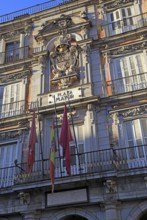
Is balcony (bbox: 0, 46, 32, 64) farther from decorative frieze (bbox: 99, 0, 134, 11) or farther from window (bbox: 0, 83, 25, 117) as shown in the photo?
decorative frieze (bbox: 99, 0, 134, 11)

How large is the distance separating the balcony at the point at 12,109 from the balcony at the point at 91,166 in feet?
9.87

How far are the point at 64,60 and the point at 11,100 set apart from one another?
342cm

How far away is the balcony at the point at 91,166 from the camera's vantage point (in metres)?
10.9

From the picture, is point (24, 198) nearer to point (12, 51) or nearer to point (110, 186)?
point (110, 186)

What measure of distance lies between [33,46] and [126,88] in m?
6.58

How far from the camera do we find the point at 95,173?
1066 cm

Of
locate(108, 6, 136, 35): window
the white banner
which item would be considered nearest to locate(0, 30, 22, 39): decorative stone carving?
locate(108, 6, 136, 35): window

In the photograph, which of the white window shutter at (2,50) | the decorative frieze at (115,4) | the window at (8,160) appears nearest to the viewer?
the window at (8,160)

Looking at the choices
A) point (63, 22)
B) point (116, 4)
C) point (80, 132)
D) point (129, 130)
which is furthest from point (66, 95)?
point (116, 4)

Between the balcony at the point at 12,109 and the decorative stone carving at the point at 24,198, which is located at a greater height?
the balcony at the point at 12,109

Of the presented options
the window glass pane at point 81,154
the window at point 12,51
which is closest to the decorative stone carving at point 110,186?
the window glass pane at point 81,154

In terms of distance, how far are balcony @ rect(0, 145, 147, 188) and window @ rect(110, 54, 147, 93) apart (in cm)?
311

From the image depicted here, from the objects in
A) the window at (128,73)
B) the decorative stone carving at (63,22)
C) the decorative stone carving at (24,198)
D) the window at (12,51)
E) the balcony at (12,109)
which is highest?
the decorative stone carving at (63,22)

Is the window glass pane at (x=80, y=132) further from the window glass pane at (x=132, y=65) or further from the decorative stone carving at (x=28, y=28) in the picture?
the decorative stone carving at (x=28, y=28)
